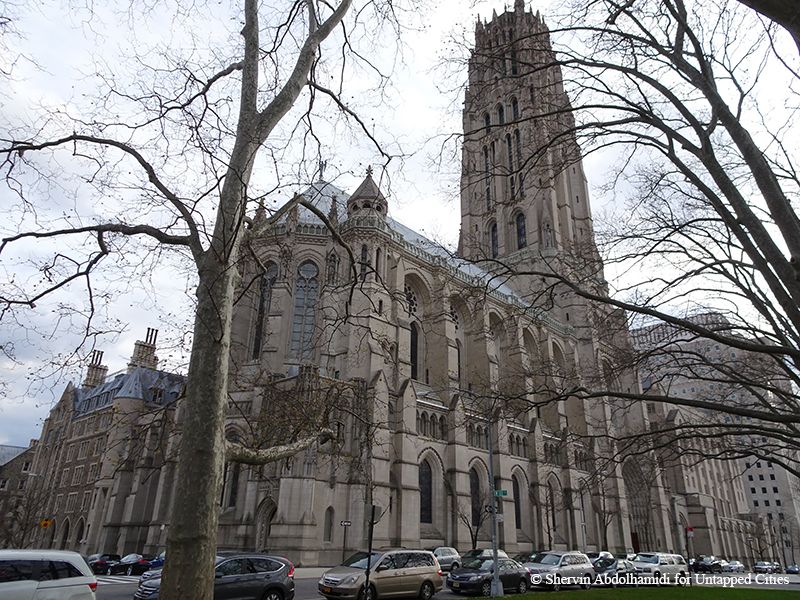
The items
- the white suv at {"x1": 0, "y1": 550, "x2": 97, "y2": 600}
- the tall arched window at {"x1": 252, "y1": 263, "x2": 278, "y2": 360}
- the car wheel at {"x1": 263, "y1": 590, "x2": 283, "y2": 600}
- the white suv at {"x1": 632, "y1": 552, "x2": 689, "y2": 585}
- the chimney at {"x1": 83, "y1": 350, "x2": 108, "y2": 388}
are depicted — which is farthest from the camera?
the chimney at {"x1": 83, "y1": 350, "x2": 108, "y2": 388}

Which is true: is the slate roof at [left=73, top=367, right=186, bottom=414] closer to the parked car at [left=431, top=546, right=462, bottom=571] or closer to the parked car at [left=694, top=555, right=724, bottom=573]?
the parked car at [left=431, top=546, right=462, bottom=571]

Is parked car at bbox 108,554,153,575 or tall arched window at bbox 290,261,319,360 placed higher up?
tall arched window at bbox 290,261,319,360

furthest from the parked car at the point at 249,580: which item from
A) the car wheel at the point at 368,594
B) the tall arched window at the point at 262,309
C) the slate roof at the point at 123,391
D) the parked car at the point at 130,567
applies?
the slate roof at the point at 123,391

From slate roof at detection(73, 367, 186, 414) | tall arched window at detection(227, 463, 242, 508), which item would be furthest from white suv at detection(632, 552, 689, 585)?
slate roof at detection(73, 367, 186, 414)

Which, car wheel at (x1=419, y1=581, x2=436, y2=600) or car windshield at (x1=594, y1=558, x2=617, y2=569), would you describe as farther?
car windshield at (x1=594, y1=558, x2=617, y2=569)

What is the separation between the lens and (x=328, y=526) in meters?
28.1

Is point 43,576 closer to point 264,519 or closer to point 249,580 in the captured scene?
point 249,580

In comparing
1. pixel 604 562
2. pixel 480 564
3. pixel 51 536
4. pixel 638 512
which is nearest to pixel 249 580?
pixel 480 564

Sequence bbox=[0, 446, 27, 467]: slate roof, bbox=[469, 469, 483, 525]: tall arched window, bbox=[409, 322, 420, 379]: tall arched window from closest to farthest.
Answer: bbox=[469, 469, 483, 525]: tall arched window < bbox=[409, 322, 420, 379]: tall arched window < bbox=[0, 446, 27, 467]: slate roof

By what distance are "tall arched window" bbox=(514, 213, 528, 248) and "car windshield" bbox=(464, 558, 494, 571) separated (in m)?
43.8

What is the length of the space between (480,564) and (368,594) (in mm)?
6843

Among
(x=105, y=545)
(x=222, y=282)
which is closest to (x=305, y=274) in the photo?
(x=105, y=545)

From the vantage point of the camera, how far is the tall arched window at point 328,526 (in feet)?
91.6

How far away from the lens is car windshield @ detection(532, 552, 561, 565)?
22422mm
